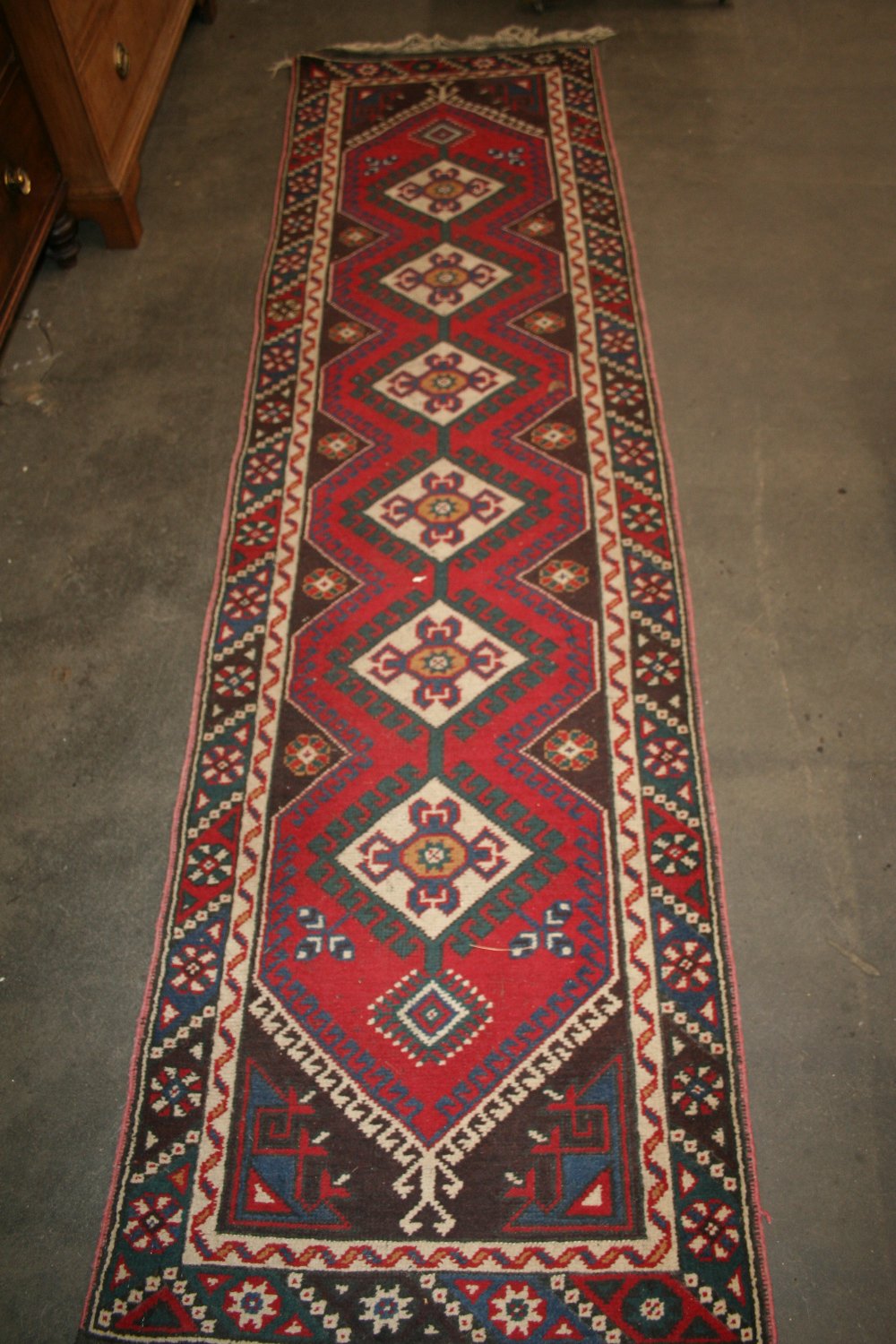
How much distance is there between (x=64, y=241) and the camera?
2.91m

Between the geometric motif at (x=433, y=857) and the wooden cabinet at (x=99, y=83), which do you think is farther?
the wooden cabinet at (x=99, y=83)

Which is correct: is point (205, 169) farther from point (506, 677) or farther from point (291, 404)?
point (506, 677)

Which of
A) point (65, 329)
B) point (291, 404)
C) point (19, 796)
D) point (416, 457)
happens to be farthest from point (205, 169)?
point (19, 796)

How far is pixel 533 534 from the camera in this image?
238cm

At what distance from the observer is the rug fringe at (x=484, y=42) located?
140 inches

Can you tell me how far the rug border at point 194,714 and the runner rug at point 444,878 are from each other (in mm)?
12

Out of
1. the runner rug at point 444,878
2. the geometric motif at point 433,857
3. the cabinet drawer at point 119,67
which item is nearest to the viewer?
the runner rug at point 444,878

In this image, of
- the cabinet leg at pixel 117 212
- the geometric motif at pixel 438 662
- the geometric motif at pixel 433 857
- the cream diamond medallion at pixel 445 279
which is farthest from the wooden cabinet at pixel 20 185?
the geometric motif at pixel 433 857

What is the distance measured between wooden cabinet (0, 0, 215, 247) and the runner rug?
522mm

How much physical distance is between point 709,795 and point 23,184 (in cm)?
217

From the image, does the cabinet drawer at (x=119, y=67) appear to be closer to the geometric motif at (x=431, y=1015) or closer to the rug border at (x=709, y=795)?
the rug border at (x=709, y=795)

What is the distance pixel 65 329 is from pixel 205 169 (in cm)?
80

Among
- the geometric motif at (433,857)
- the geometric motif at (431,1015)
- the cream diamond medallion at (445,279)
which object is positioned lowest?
the geometric motif at (431,1015)

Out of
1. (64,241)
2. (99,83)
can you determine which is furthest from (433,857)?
(99,83)
